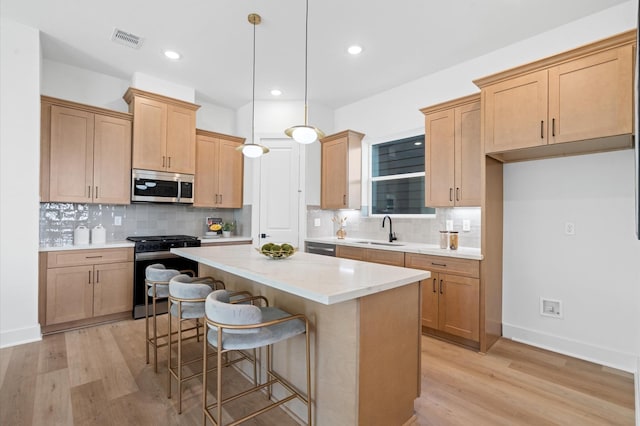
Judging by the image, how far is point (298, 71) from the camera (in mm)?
3885

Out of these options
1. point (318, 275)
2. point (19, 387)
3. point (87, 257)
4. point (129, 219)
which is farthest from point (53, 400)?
point (129, 219)

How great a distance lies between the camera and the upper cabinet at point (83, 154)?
337cm

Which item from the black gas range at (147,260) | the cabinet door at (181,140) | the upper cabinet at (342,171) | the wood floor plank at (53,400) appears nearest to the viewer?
the wood floor plank at (53,400)

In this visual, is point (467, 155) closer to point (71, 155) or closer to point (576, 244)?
point (576, 244)

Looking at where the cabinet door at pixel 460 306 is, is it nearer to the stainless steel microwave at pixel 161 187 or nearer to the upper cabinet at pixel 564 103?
the upper cabinet at pixel 564 103

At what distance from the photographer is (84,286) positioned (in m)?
3.36

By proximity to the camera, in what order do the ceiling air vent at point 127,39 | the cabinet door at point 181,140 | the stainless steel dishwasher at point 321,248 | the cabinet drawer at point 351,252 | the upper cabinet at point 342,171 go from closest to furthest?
the ceiling air vent at point 127,39, the cabinet drawer at point 351,252, the cabinet door at point 181,140, the stainless steel dishwasher at point 321,248, the upper cabinet at point 342,171

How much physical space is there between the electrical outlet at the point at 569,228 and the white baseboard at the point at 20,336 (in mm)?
5098

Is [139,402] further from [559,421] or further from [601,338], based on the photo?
[601,338]

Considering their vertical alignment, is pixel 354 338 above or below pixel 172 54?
below

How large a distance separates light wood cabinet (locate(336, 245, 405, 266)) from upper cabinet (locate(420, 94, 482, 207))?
72cm

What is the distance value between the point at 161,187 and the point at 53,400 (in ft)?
8.43

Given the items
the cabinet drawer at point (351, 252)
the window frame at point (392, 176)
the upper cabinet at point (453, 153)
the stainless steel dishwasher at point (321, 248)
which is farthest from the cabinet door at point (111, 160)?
the upper cabinet at point (453, 153)

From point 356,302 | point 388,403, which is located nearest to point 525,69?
point 356,302
